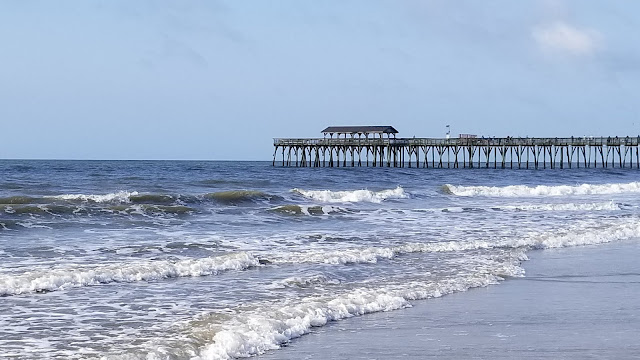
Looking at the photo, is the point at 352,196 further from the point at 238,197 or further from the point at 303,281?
the point at 303,281

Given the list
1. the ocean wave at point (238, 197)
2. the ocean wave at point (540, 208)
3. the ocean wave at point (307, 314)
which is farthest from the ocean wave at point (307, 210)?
the ocean wave at point (307, 314)

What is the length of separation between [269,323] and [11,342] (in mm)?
2289

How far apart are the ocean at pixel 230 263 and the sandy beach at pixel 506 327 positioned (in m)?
0.34

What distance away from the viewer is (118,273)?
10.5 meters

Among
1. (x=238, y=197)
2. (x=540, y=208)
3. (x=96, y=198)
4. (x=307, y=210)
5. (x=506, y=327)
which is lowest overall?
(x=540, y=208)

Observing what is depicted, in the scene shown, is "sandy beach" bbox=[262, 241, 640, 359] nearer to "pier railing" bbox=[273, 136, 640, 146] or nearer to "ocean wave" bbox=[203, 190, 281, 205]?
"ocean wave" bbox=[203, 190, 281, 205]

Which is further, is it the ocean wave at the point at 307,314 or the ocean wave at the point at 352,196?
the ocean wave at the point at 352,196

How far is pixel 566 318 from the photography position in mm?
8109

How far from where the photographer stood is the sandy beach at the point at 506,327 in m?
6.75

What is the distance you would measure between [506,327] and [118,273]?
17.2ft

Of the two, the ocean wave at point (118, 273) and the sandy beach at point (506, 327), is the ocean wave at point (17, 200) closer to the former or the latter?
the ocean wave at point (118, 273)

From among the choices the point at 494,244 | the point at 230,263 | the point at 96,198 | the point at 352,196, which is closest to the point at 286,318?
the point at 230,263

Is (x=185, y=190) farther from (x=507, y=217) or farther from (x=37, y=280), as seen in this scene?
(x=37, y=280)

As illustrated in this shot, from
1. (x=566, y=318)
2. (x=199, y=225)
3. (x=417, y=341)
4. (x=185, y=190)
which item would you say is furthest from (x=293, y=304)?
(x=185, y=190)
